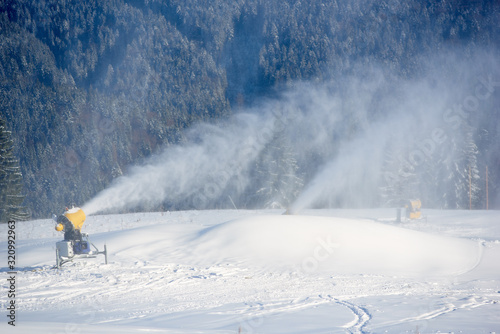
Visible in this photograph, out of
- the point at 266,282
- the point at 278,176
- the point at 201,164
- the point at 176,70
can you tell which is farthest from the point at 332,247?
the point at 176,70

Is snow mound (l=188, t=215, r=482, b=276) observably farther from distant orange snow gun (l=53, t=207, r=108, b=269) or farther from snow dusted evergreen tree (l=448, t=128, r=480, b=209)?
snow dusted evergreen tree (l=448, t=128, r=480, b=209)

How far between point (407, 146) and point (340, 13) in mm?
114933

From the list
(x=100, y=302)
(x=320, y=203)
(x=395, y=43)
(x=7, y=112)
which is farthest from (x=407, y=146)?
(x=395, y=43)

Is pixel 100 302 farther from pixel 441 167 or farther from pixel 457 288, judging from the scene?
pixel 441 167

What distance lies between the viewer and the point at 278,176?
160 feet

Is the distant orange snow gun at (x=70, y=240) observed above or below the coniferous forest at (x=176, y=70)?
below

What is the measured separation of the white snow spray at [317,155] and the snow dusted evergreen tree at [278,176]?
54cm

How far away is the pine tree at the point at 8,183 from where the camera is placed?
37.9m

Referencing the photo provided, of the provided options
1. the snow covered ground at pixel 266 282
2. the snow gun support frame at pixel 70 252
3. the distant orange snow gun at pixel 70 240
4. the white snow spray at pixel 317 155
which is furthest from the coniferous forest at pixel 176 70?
the snow covered ground at pixel 266 282

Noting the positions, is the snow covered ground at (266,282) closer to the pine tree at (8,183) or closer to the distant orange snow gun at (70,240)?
the distant orange snow gun at (70,240)

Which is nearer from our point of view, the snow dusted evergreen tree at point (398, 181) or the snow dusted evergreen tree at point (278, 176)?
the snow dusted evergreen tree at point (278, 176)

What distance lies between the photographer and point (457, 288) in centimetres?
998

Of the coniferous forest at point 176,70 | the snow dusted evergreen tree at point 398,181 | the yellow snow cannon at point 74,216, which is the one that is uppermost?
the coniferous forest at point 176,70

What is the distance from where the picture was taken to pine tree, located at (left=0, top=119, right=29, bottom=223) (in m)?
37.9
